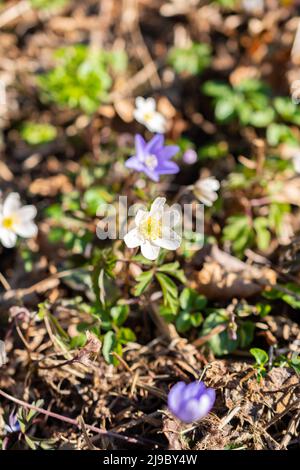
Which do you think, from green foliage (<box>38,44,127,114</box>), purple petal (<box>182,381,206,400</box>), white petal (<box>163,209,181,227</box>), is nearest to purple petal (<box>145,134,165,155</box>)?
white petal (<box>163,209,181,227</box>)

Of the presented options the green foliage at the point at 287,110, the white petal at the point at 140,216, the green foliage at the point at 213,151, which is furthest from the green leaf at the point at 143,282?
the green foliage at the point at 287,110

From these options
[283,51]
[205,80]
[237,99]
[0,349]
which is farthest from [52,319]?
[283,51]

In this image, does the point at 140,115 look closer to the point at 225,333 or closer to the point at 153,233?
the point at 153,233

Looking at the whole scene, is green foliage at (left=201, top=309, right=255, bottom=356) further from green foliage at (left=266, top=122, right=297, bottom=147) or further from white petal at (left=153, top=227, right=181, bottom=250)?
green foliage at (left=266, top=122, right=297, bottom=147)

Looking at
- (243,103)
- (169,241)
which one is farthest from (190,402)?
(243,103)

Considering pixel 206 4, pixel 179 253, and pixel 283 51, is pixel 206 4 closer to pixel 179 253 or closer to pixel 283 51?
pixel 283 51
